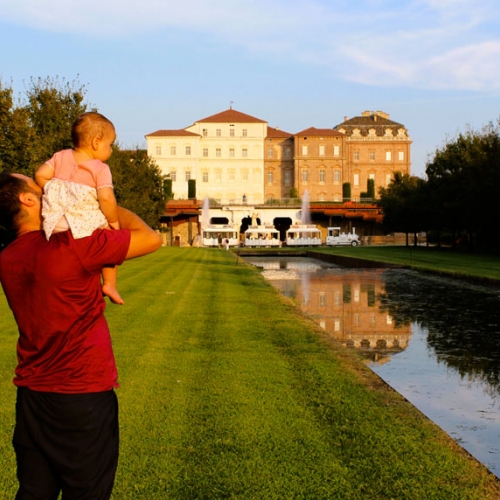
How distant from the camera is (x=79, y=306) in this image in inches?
118

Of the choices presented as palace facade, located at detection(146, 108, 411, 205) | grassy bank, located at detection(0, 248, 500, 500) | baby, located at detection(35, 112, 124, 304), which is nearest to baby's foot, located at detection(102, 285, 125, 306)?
baby, located at detection(35, 112, 124, 304)

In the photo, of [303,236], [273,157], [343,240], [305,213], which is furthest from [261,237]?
[273,157]

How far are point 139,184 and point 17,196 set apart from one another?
44818mm

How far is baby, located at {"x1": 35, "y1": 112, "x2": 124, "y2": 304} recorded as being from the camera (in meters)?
2.98

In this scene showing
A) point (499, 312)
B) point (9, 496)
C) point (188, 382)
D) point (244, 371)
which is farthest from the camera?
point (499, 312)

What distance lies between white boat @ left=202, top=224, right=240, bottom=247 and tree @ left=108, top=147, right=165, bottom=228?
2148cm

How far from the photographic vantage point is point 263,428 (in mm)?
5492

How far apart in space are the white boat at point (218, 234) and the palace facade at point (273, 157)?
71.4 feet

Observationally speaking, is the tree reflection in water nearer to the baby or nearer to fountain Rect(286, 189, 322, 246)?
the baby

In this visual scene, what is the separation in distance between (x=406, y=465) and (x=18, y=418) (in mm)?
2659

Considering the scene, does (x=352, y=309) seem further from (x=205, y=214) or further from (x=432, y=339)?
(x=205, y=214)

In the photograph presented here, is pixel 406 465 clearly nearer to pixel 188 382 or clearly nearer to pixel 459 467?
pixel 459 467

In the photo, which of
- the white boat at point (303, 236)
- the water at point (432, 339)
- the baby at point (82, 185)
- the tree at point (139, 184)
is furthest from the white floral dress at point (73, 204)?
the white boat at point (303, 236)

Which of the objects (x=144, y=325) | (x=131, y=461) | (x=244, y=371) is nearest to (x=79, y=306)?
(x=131, y=461)
